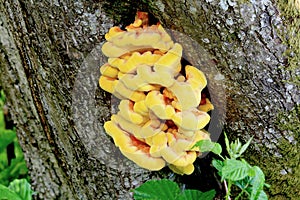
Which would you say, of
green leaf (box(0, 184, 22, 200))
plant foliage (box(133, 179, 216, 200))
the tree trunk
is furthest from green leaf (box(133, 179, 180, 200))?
green leaf (box(0, 184, 22, 200))

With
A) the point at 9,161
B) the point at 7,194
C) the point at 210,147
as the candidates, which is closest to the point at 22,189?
the point at 7,194

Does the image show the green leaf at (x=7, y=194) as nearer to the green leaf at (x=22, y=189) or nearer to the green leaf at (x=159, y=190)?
the green leaf at (x=22, y=189)

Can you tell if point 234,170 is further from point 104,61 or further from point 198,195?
point 104,61

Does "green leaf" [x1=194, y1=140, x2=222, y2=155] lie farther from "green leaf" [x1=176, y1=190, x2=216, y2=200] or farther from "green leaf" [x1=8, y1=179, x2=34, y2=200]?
"green leaf" [x1=8, y1=179, x2=34, y2=200]

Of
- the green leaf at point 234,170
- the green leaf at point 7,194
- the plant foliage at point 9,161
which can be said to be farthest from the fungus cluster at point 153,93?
the plant foliage at point 9,161

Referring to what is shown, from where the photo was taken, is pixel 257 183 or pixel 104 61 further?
pixel 104 61

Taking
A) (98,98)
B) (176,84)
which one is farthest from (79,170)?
(176,84)
